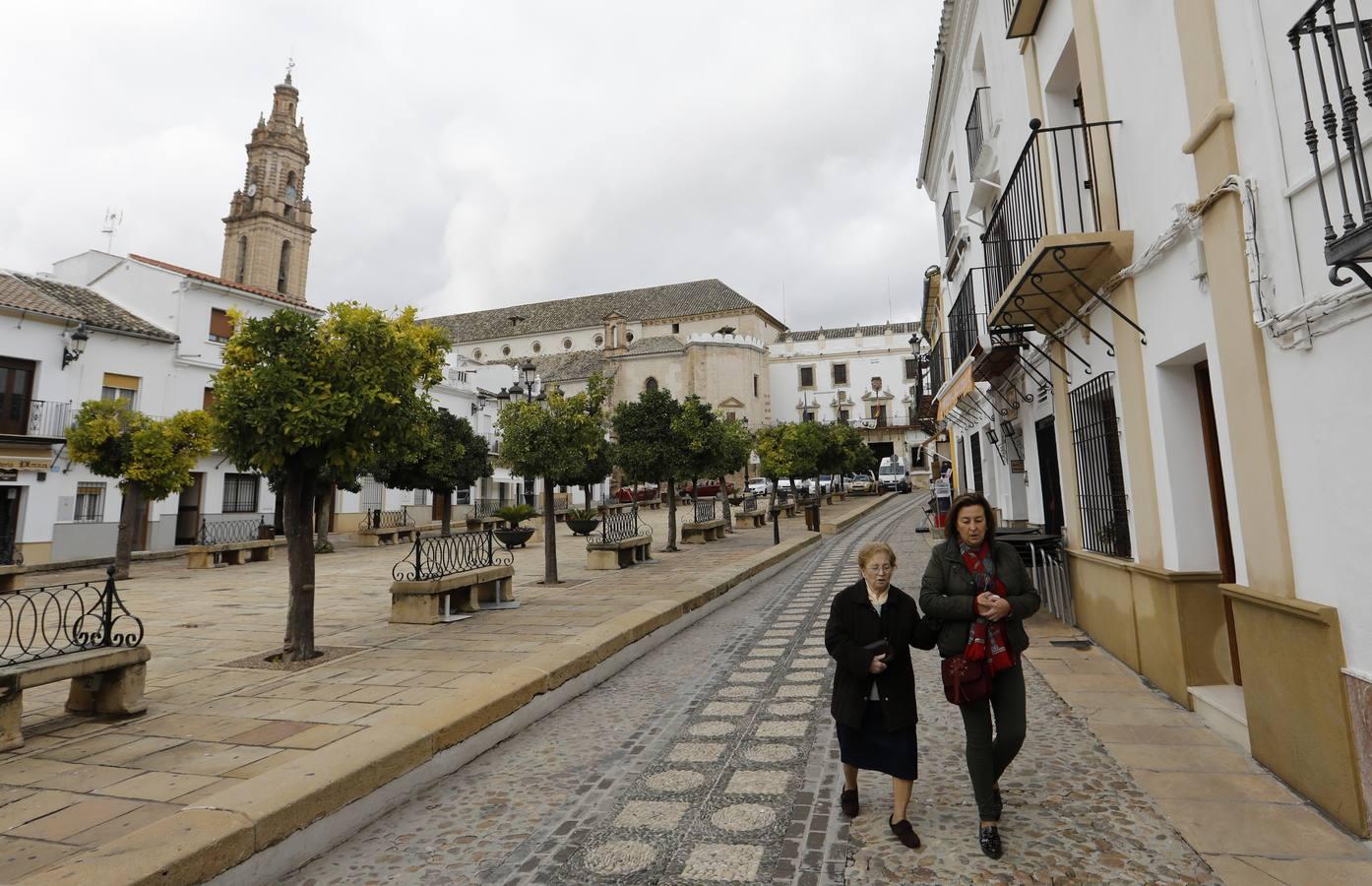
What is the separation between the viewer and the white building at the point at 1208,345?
9.51ft

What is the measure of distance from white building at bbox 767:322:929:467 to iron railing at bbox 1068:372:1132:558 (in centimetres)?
4584

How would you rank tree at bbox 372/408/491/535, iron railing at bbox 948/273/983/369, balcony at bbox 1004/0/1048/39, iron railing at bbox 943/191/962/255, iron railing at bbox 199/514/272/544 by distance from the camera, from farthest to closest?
iron railing at bbox 199/514/272/544
tree at bbox 372/408/491/535
iron railing at bbox 943/191/962/255
iron railing at bbox 948/273/983/369
balcony at bbox 1004/0/1048/39

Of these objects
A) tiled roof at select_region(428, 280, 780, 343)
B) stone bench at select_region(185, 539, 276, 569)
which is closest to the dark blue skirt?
stone bench at select_region(185, 539, 276, 569)

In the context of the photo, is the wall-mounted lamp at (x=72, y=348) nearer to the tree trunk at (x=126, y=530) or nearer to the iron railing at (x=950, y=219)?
the tree trunk at (x=126, y=530)

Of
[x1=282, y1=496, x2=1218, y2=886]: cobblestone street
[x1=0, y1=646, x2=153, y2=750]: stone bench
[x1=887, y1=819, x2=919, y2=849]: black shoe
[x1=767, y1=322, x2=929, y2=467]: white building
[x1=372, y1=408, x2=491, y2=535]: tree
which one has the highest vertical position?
[x1=767, y1=322, x2=929, y2=467]: white building

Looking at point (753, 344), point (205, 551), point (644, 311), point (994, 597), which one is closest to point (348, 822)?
point (994, 597)

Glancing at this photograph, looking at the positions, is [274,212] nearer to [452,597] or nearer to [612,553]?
[612,553]

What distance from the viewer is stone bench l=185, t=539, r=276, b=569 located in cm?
1614

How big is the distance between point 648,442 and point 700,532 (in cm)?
359

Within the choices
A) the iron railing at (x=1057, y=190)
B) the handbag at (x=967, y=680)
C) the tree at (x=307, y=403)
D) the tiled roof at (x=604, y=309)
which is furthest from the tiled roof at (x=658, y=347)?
the handbag at (x=967, y=680)

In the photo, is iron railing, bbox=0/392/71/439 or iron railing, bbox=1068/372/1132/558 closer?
iron railing, bbox=1068/372/1132/558

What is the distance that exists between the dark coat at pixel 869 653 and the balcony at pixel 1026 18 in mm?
6334

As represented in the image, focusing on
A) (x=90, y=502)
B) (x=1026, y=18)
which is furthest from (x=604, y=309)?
(x=1026, y=18)

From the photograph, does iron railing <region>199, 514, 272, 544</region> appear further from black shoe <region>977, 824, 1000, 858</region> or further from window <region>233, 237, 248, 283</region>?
window <region>233, 237, 248, 283</region>
